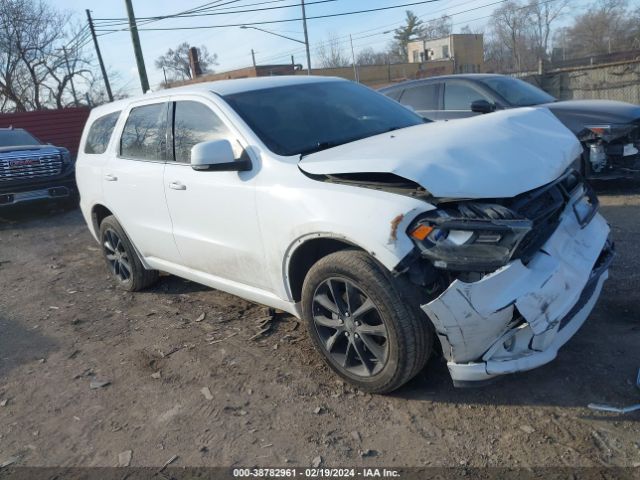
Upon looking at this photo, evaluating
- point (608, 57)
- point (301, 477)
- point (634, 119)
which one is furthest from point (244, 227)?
point (608, 57)

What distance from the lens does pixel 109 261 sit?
18.0 feet

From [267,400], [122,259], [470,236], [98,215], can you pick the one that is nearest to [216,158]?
[267,400]

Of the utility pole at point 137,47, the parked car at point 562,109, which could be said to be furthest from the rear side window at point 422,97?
the utility pole at point 137,47

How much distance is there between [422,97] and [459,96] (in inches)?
23.0

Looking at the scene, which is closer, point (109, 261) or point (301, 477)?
point (301, 477)

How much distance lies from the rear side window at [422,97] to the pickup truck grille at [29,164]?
6737mm

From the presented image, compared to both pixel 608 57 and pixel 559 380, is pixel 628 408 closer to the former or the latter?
pixel 559 380

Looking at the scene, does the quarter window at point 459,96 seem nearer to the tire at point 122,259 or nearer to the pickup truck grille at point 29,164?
the tire at point 122,259

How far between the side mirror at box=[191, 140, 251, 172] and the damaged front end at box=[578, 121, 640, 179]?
4968 millimetres

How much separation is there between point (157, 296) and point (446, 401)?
3.18 metres

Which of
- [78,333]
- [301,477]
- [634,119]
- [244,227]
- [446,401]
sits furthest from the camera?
[634,119]

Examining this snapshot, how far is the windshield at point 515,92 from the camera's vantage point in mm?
7184

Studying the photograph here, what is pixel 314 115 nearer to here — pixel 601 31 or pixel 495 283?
pixel 495 283

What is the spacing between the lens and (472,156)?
275 centimetres
